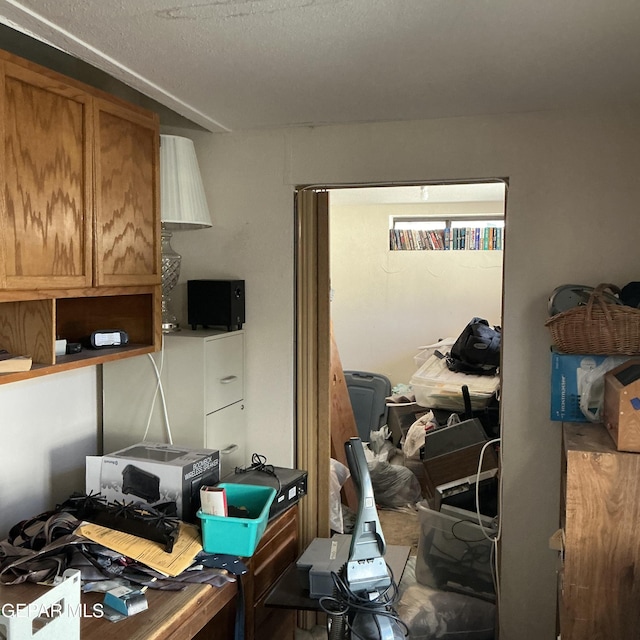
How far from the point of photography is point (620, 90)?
2.24 metres

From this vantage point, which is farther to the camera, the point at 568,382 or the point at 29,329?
the point at 568,382

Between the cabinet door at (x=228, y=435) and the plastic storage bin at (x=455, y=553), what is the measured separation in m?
1.03

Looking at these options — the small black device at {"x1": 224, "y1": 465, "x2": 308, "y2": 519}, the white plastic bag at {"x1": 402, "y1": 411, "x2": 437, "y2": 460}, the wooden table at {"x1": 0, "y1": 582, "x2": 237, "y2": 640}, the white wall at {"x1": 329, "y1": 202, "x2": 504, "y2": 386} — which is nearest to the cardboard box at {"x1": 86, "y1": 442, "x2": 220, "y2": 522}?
the small black device at {"x1": 224, "y1": 465, "x2": 308, "y2": 519}

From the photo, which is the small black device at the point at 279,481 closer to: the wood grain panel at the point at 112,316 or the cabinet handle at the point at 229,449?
the cabinet handle at the point at 229,449

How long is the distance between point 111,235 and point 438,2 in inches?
50.5

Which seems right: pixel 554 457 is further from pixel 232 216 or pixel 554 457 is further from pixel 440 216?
pixel 440 216

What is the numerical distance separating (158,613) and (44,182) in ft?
4.08

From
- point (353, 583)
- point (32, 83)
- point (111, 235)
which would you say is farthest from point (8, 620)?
point (32, 83)

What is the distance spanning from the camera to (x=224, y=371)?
8.79 ft

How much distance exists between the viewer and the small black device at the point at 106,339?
2285mm

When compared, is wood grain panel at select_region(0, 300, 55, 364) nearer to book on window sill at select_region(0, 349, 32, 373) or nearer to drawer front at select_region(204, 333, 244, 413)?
book on window sill at select_region(0, 349, 32, 373)

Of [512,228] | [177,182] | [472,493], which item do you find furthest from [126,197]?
[472,493]

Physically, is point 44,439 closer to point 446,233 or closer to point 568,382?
point 568,382

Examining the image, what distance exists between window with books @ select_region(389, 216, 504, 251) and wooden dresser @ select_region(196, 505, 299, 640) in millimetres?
3328
